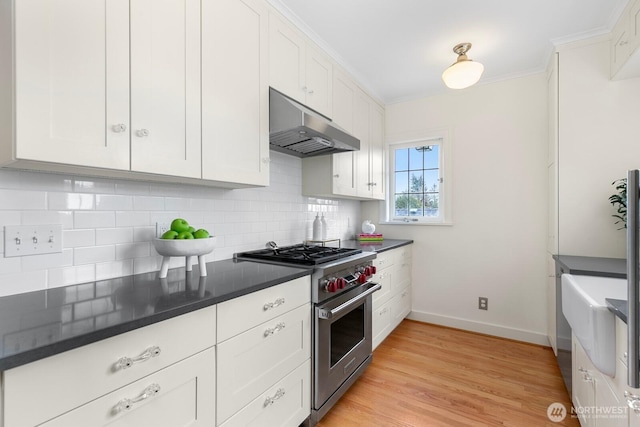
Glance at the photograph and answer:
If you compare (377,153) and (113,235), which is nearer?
(113,235)

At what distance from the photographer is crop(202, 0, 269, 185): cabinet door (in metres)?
Result: 1.45

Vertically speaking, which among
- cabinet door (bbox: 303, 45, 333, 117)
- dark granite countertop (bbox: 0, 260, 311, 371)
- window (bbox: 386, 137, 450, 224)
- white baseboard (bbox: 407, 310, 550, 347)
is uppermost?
cabinet door (bbox: 303, 45, 333, 117)

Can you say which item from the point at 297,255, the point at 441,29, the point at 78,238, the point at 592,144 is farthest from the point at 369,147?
the point at 78,238

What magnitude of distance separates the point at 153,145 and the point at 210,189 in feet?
2.10

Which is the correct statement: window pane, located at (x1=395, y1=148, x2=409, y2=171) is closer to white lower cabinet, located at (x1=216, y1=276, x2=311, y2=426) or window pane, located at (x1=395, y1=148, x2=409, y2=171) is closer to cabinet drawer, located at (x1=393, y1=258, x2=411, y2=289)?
cabinet drawer, located at (x1=393, y1=258, x2=411, y2=289)

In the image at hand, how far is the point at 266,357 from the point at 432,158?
2837 millimetres

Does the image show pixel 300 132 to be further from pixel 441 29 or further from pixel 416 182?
pixel 416 182

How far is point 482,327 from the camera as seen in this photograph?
3.03 meters

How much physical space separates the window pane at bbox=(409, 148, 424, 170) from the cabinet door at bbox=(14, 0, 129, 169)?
2994 millimetres

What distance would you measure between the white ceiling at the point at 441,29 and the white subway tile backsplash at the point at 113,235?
1616mm

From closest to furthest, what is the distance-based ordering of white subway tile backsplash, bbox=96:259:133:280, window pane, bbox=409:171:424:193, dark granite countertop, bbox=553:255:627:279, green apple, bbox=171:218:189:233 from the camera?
white subway tile backsplash, bbox=96:259:133:280
green apple, bbox=171:218:189:233
dark granite countertop, bbox=553:255:627:279
window pane, bbox=409:171:424:193

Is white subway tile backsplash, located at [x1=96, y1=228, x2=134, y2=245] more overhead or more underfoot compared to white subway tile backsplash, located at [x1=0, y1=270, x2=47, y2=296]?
more overhead

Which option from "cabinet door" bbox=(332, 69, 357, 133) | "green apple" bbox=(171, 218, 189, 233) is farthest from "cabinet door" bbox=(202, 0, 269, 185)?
"cabinet door" bbox=(332, 69, 357, 133)

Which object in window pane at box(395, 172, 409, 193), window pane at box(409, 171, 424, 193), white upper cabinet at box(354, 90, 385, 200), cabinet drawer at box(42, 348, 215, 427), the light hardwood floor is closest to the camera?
cabinet drawer at box(42, 348, 215, 427)
